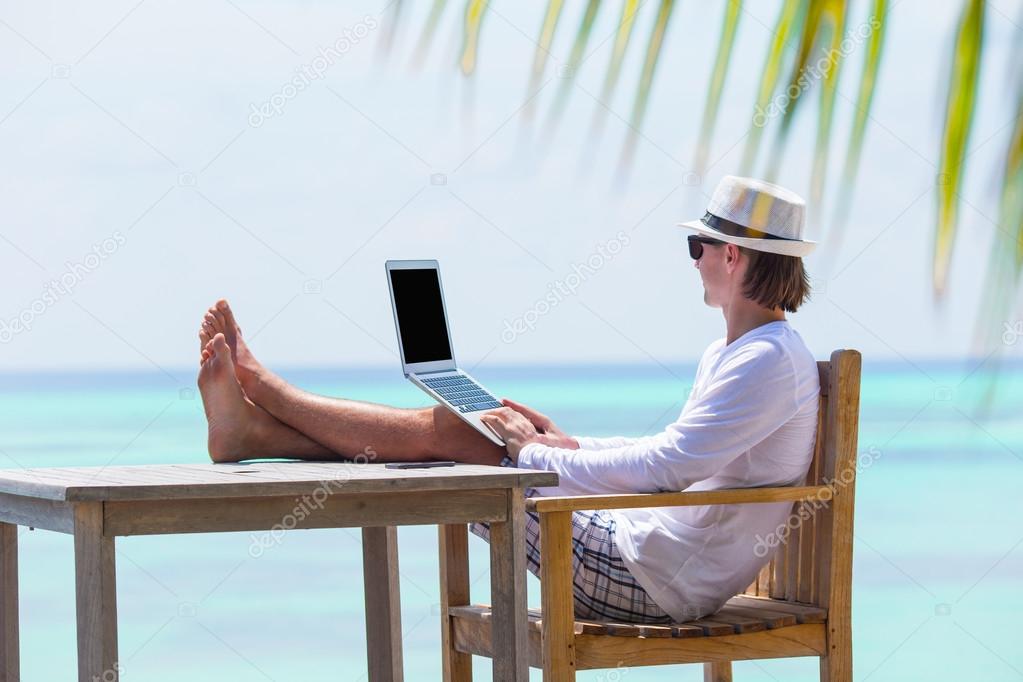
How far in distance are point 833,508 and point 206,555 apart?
476 cm

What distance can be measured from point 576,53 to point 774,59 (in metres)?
0.05

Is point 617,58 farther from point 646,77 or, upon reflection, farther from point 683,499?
point 683,499

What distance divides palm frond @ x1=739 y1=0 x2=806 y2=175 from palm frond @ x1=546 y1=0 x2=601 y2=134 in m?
0.05

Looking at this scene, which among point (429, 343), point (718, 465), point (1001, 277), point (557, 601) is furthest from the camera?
point (429, 343)

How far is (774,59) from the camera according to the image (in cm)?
39

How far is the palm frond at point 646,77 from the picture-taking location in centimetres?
39

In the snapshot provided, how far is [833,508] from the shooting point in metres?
2.47

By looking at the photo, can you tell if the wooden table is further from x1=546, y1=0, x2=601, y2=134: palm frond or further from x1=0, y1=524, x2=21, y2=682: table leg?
x1=546, y1=0, x2=601, y2=134: palm frond

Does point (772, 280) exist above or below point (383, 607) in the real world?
above

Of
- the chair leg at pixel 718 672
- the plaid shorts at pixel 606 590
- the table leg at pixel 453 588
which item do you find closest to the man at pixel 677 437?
the plaid shorts at pixel 606 590

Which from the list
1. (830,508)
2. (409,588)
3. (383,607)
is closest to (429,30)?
(830,508)

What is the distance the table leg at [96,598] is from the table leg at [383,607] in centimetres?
95

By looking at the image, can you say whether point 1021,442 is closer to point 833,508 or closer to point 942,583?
point 942,583

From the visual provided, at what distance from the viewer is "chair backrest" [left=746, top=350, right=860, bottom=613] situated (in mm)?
2465
